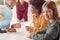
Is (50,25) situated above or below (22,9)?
below

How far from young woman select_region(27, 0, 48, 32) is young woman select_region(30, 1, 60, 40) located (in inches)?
1.2

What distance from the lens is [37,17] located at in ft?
4.35

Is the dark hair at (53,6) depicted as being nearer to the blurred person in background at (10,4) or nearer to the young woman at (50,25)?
the young woman at (50,25)

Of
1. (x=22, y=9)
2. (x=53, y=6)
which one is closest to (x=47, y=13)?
(x=53, y=6)

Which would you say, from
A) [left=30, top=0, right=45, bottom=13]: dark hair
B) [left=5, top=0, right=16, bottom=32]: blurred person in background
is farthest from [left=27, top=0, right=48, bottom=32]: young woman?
[left=5, top=0, right=16, bottom=32]: blurred person in background

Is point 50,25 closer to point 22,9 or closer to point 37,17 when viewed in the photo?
point 37,17

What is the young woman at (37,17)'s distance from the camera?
4.29 ft

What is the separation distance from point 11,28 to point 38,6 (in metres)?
0.25

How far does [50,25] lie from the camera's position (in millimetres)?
1251

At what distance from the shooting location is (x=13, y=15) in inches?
52.3

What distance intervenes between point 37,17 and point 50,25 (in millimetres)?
127

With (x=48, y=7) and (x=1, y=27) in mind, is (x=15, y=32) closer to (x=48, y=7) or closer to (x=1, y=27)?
(x=1, y=27)

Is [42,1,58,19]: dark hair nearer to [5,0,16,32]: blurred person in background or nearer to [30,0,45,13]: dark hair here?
[30,0,45,13]: dark hair

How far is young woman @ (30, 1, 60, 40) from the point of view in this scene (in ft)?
3.99
